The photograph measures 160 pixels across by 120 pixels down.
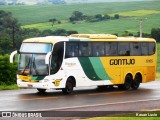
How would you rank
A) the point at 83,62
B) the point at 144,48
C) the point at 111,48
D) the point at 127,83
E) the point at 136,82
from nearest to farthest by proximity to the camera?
the point at 83,62 → the point at 111,48 → the point at 127,83 → the point at 136,82 → the point at 144,48

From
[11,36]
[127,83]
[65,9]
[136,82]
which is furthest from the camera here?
[65,9]

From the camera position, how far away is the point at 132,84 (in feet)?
112

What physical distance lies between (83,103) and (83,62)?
652 cm

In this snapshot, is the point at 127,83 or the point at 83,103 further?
the point at 127,83

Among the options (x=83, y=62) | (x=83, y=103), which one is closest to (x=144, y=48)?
(x=83, y=62)

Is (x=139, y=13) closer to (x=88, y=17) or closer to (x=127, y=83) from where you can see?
(x=88, y=17)

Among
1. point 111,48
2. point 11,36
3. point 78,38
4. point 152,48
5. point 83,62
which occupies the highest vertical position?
point 78,38

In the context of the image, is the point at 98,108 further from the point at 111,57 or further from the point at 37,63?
the point at 111,57

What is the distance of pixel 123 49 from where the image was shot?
110ft

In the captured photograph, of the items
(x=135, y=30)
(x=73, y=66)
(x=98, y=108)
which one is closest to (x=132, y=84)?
(x=73, y=66)

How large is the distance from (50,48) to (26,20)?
7687 centimetres

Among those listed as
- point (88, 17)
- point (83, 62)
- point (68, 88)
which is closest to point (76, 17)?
point (88, 17)

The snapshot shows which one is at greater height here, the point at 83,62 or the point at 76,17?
the point at 83,62

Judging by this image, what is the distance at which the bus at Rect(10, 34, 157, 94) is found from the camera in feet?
94.4
